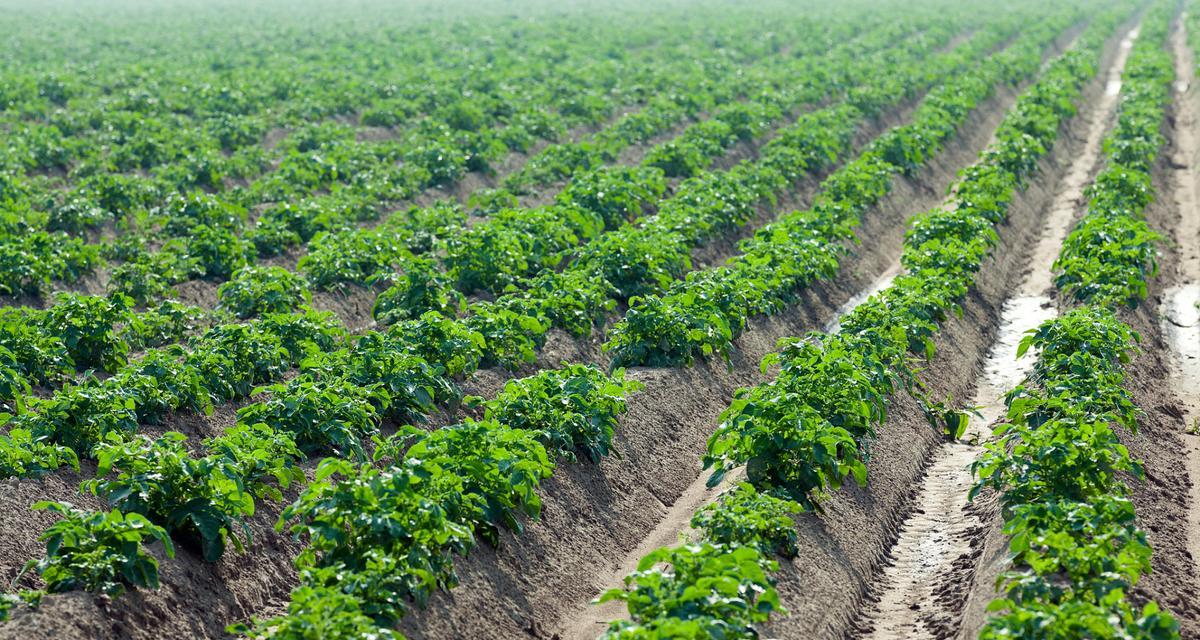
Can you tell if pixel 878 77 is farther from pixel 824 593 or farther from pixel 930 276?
pixel 824 593

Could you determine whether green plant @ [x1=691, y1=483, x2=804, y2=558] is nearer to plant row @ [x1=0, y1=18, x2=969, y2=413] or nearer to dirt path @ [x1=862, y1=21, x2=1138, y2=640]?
dirt path @ [x1=862, y1=21, x2=1138, y2=640]

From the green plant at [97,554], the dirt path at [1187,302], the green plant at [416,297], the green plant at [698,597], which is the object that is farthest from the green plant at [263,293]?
the dirt path at [1187,302]

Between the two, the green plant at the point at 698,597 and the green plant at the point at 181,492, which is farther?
the green plant at the point at 181,492

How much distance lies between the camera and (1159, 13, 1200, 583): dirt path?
12.0m

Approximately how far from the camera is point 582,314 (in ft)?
44.8

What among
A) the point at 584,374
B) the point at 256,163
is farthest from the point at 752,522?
the point at 256,163

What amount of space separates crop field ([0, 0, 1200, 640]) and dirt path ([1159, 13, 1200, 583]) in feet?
0.23

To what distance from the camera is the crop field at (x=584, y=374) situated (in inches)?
320

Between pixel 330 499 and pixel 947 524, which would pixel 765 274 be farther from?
pixel 330 499

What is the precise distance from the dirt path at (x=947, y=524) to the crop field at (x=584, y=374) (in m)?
0.05

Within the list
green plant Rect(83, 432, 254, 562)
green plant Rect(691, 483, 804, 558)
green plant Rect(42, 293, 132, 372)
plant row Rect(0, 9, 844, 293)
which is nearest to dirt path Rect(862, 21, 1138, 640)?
green plant Rect(691, 483, 804, 558)

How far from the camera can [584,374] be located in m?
11.0

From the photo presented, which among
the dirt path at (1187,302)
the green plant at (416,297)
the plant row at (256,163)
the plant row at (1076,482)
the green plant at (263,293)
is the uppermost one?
the plant row at (256,163)

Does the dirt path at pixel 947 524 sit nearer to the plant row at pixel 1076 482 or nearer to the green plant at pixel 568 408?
the plant row at pixel 1076 482
